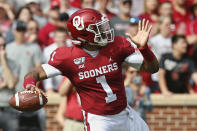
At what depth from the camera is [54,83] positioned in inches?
378

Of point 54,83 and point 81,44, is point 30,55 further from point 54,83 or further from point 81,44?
point 81,44

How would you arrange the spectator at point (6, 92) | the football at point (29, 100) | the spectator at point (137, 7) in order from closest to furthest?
the football at point (29, 100) → the spectator at point (6, 92) → the spectator at point (137, 7)

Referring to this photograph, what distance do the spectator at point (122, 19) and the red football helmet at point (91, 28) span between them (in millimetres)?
4032

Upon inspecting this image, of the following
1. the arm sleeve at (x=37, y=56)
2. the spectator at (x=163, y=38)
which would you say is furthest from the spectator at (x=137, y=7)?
the arm sleeve at (x=37, y=56)

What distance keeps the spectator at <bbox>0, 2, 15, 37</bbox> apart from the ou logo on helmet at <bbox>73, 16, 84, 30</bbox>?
4.62 m

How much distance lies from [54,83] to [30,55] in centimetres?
75

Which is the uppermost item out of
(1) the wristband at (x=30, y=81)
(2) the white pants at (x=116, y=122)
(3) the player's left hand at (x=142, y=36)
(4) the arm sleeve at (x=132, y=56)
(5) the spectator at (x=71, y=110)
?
(3) the player's left hand at (x=142, y=36)

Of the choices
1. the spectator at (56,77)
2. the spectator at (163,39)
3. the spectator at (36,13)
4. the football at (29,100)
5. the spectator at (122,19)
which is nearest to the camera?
the football at (29,100)

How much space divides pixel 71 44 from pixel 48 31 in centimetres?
87

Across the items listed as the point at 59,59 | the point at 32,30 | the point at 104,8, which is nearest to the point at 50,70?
the point at 59,59

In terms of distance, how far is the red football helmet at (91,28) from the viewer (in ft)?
18.3

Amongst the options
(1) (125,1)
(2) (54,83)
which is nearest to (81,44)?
(2) (54,83)

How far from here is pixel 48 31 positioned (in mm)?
10203

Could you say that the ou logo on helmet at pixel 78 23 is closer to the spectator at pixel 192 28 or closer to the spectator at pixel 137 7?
the spectator at pixel 192 28
